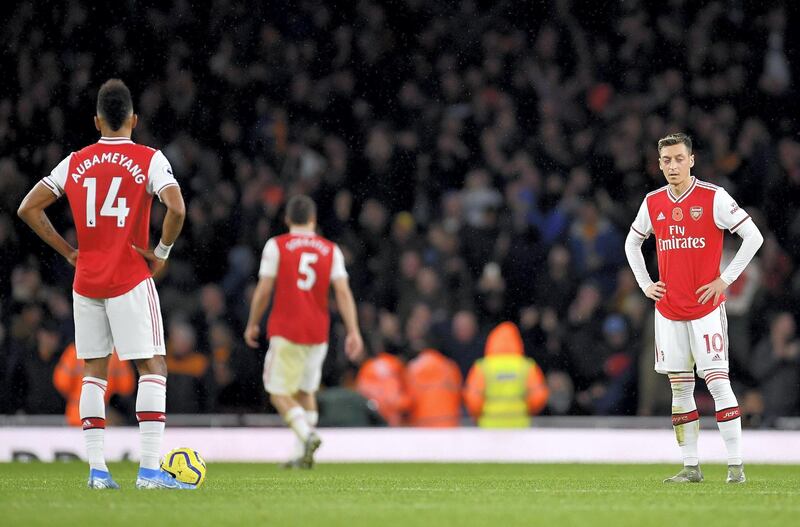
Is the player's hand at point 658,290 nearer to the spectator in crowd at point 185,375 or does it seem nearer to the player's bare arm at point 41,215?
the player's bare arm at point 41,215

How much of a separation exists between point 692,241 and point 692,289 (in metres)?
0.31

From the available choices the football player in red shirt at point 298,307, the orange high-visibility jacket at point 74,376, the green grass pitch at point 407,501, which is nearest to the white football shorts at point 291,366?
the football player in red shirt at point 298,307

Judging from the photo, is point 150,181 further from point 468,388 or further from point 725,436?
point 468,388

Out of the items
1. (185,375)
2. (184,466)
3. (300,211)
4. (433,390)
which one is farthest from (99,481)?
(185,375)

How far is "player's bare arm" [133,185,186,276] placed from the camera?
25.5 ft

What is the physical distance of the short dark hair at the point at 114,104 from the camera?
7883 millimetres

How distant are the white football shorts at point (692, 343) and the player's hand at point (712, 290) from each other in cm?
11

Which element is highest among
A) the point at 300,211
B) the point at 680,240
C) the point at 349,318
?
the point at 300,211

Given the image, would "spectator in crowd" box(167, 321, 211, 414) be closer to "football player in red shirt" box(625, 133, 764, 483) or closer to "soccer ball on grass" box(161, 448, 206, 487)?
"soccer ball on grass" box(161, 448, 206, 487)

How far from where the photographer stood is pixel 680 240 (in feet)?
29.3

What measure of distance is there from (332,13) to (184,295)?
543 centimetres

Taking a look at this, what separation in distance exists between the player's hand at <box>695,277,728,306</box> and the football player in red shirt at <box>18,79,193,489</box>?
10.8 ft

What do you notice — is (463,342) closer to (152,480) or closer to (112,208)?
(152,480)

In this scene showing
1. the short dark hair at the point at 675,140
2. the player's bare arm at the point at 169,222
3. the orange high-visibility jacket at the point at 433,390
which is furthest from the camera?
the orange high-visibility jacket at the point at 433,390
